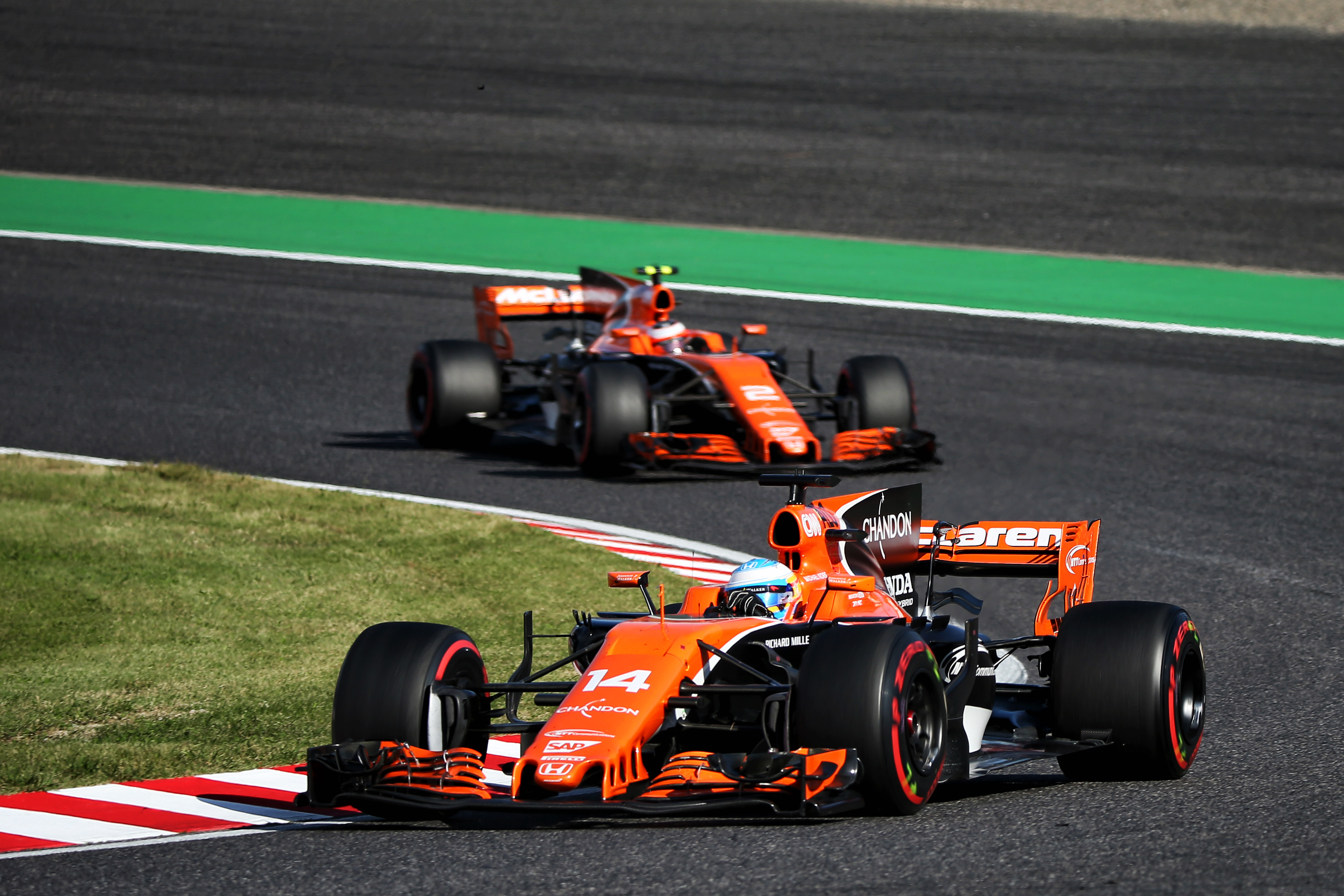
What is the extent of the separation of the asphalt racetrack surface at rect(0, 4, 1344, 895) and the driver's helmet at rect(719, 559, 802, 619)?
1058 mm

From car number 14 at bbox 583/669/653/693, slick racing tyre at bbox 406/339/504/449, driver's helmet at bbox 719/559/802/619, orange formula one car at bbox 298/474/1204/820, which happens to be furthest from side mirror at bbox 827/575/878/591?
slick racing tyre at bbox 406/339/504/449

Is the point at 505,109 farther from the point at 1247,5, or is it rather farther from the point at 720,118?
the point at 1247,5

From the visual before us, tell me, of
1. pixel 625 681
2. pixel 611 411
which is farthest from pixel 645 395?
pixel 625 681

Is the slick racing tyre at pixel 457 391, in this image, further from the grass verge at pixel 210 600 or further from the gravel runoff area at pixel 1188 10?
the gravel runoff area at pixel 1188 10

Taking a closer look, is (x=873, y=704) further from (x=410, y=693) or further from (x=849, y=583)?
(x=410, y=693)

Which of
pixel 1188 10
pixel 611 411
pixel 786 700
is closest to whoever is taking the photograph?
pixel 786 700

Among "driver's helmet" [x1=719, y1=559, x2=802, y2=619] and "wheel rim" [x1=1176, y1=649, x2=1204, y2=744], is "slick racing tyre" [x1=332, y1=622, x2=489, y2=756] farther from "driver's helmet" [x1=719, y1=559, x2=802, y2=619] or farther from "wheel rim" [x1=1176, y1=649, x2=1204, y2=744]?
"wheel rim" [x1=1176, y1=649, x2=1204, y2=744]

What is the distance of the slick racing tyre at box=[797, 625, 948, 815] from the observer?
266 inches

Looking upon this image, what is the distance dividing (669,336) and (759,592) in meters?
8.81

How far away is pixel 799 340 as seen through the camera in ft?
68.9

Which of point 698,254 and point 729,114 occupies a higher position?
point 729,114

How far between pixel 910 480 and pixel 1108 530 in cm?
184

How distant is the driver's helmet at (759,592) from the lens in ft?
25.8

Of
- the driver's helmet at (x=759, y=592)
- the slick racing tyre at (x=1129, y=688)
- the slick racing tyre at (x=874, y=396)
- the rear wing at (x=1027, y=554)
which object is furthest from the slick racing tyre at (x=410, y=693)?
the slick racing tyre at (x=874, y=396)
